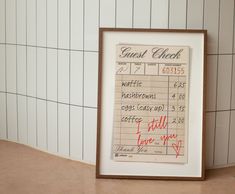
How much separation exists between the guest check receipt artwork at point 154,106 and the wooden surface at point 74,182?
94 millimetres

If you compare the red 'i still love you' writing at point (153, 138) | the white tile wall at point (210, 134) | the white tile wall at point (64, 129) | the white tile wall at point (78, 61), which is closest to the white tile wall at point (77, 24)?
the white tile wall at point (78, 61)

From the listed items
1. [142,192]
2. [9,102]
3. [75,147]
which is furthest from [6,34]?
[142,192]

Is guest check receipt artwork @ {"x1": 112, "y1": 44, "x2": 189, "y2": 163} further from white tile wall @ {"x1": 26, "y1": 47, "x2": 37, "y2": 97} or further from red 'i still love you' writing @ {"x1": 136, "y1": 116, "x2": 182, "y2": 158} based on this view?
white tile wall @ {"x1": 26, "y1": 47, "x2": 37, "y2": 97}

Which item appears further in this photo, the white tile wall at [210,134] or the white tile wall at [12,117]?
the white tile wall at [12,117]

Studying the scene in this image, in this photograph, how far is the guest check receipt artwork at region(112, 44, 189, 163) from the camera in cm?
156

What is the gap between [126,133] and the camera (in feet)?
5.15

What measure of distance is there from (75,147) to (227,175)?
1.67 feet

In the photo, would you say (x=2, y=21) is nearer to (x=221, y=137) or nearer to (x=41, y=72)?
(x=41, y=72)

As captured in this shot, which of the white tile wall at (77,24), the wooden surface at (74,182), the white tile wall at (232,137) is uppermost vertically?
the white tile wall at (77,24)

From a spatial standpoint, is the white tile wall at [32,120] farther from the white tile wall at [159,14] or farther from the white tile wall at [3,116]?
the white tile wall at [159,14]

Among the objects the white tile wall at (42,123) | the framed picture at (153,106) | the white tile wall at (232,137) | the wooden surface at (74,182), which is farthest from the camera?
the white tile wall at (42,123)

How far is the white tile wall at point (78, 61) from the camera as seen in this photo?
5.18 ft

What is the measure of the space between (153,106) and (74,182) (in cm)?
33

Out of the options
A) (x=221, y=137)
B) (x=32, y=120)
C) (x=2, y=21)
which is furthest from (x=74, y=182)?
(x=2, y=21)
